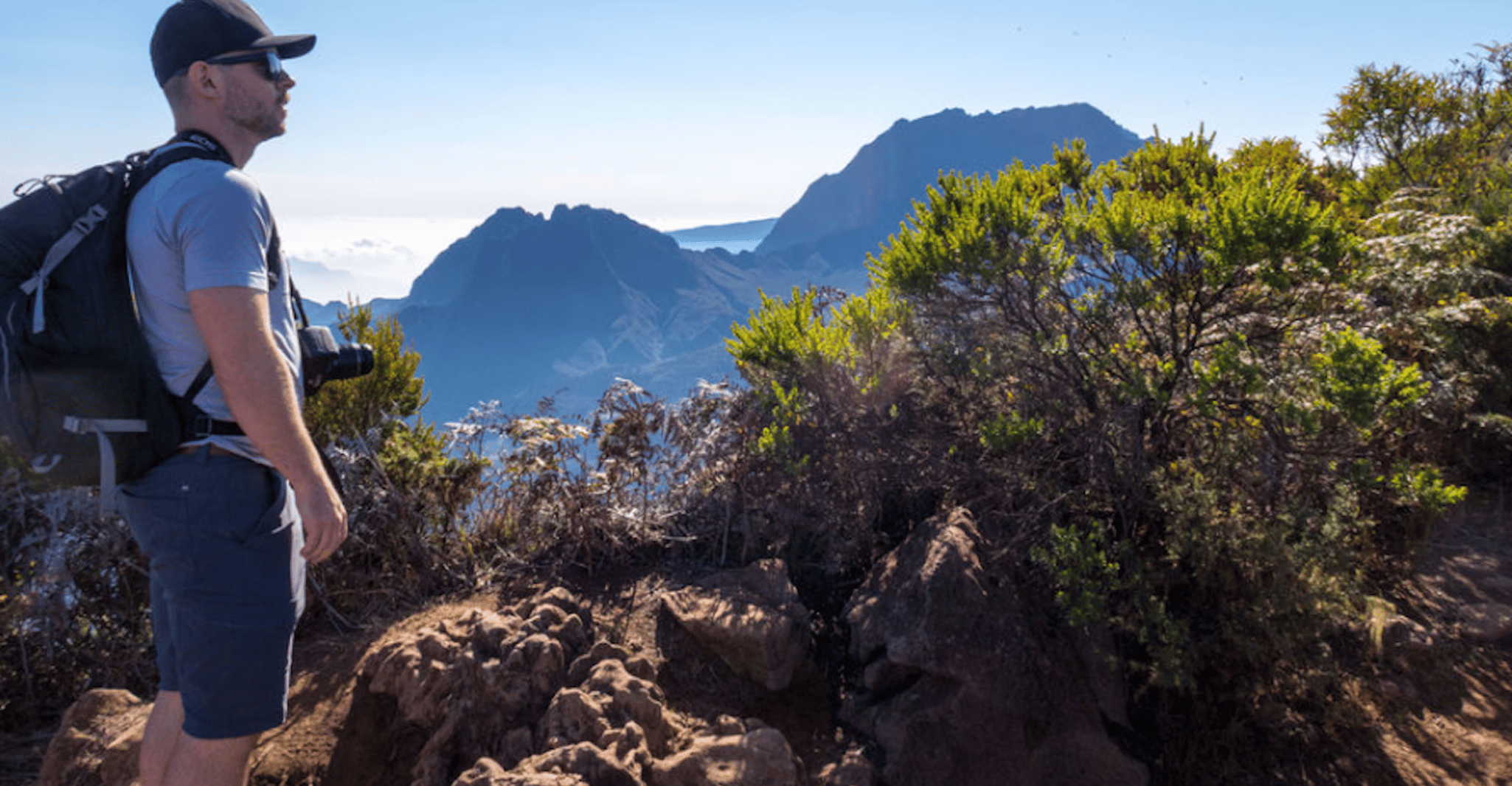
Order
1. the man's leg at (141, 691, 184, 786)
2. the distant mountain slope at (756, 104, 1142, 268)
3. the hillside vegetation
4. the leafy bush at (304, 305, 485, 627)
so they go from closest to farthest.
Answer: the man's leg at (141, 691, 184, 786), the hillside vegetation, the leafy bush at (304, 305, 485, 627), the distant mountain slope at (756, 104, 1142, 268)

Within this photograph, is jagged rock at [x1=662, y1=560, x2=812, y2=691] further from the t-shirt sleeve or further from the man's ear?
the man's ear

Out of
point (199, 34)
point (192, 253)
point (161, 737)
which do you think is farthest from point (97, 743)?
point (199, 34)

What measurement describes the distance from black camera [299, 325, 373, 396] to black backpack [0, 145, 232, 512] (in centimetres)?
43

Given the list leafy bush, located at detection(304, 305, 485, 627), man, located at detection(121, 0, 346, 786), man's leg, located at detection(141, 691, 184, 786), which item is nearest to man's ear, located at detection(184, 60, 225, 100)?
man, located at detection(121, 0, 346, 786)

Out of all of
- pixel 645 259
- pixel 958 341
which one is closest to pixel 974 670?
pixel 958 341

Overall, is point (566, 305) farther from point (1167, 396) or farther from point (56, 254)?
point (56, 254)

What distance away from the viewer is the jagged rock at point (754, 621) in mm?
3191

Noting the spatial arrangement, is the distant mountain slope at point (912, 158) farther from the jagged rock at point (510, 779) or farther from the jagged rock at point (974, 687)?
the jagged rock at point (510, 779)

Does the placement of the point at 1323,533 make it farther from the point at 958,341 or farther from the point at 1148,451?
the point at 958,341

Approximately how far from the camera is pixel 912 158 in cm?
16412

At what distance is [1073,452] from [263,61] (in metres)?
3.20

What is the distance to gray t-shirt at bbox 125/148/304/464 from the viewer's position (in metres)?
1.70

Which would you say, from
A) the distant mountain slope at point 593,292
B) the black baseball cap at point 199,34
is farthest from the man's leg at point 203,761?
the distant mountain slope at point 593,292

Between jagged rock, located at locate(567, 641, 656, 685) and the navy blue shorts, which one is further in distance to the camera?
jagged rock, located at locate(567, 641, 656, 685)
